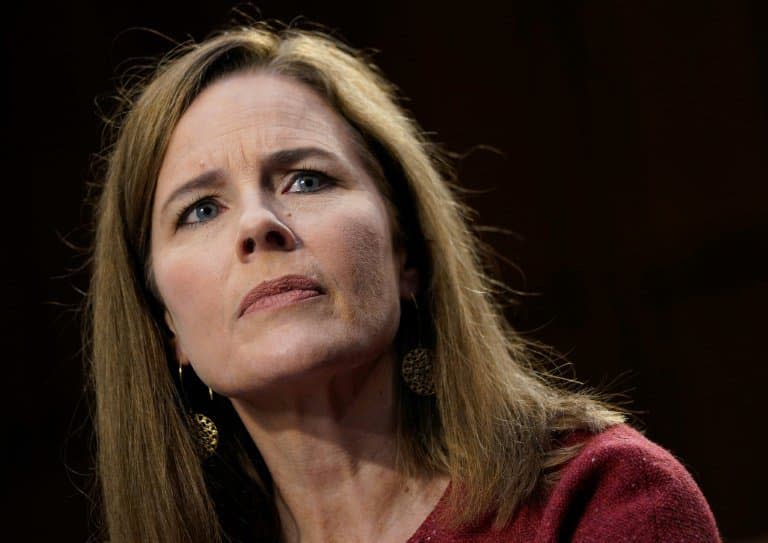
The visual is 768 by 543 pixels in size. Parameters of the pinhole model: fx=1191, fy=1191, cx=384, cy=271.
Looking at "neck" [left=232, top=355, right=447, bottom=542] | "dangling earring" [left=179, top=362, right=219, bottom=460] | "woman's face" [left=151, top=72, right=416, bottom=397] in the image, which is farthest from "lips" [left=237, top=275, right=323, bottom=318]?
"dangling earring" [left=179, top=362, right=219, bottom=460]

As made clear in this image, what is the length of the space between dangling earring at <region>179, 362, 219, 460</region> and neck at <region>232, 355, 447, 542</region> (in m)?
0.19

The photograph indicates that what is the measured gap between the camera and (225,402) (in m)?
2.12

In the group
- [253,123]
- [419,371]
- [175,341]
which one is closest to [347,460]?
[419,371]

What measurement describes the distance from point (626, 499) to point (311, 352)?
48 cm

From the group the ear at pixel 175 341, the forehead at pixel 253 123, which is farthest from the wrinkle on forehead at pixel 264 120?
the ear at pixel 175 341

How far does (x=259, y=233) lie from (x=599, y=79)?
1211 millimetres

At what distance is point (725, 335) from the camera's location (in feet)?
8.39

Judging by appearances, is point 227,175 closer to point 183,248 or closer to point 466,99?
point 183,248

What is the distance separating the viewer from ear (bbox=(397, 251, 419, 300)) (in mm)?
1992

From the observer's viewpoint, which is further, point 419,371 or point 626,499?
point 419,371

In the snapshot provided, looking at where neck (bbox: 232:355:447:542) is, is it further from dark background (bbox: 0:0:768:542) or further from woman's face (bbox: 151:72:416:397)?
dark background (bbox: 0:0:768:542)

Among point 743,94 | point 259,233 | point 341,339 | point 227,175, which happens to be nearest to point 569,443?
point 341,339

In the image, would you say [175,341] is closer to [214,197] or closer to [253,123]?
[214,197]

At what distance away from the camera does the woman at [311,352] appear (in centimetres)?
172
